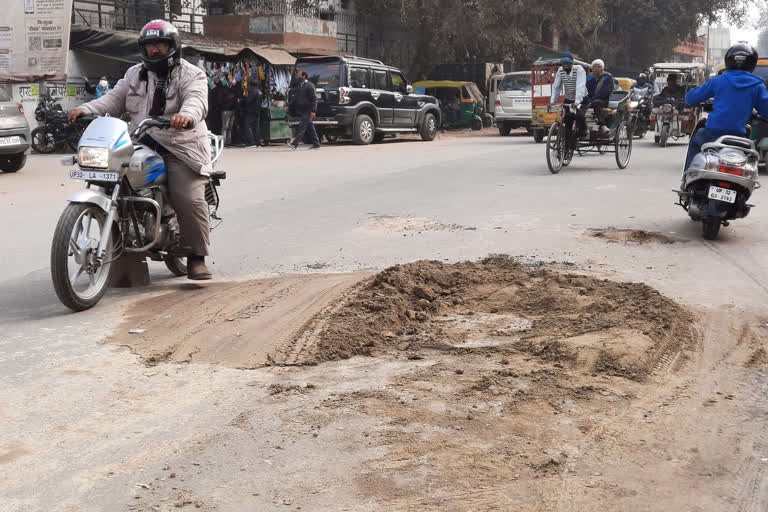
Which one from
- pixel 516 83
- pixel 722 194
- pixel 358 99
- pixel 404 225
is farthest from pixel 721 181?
pixel 516 83

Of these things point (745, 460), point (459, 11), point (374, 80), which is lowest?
point (745, 460)

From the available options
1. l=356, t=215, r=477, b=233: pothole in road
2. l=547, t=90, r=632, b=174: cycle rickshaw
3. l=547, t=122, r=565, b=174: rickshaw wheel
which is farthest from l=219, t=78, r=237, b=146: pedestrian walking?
l=356, t=215, r=477, b=233: pothole in road

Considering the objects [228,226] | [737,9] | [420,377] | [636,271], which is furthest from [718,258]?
[737,9]

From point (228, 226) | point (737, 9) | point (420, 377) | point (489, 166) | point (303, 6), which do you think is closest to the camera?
point (420, 377)

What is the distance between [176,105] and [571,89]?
9.81 m

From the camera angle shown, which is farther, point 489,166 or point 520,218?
point 489,166

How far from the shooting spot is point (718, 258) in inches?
287

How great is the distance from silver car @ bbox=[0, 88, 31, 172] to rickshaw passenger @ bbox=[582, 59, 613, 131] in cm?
964

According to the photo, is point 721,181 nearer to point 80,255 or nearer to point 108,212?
point 108,212

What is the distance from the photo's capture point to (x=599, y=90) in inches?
580

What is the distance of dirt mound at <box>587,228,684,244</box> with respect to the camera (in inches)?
316

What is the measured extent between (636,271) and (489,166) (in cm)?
897

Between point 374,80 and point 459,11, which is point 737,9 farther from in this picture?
point 374,80

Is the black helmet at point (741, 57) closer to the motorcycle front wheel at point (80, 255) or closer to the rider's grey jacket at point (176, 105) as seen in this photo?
the rider's grey jacket at point (176, 105)
